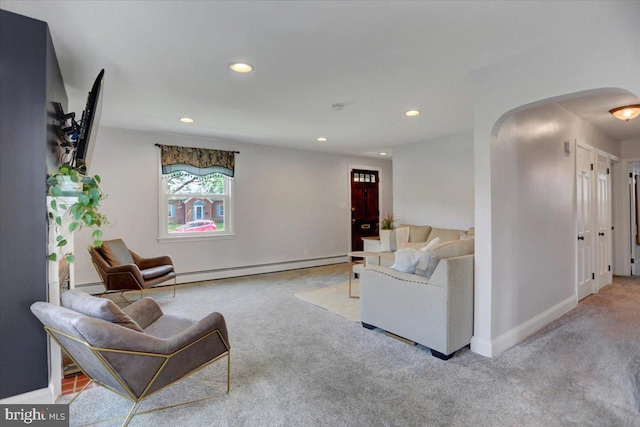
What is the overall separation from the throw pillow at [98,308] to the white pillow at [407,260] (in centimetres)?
220

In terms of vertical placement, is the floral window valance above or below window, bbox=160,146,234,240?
above

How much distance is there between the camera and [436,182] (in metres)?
5.66

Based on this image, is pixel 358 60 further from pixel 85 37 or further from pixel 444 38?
pixel 85 37

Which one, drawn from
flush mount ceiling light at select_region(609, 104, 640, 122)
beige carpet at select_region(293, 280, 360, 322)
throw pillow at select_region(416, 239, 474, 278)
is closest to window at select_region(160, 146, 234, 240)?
beige carpet at select_region(293, 280, 360, 322)

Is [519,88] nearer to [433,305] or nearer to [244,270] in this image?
[433,305]

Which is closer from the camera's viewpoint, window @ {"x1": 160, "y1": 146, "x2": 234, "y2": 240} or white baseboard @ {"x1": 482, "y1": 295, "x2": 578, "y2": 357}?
white baseboard @ {"x1": 482, "y1": 295, "x2": 578, "y2": 357}

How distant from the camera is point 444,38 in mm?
2189

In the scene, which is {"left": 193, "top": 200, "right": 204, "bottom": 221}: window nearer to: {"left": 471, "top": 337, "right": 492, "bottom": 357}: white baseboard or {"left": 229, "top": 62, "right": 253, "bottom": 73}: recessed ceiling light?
{"left": 229, "top": 62, "right": 253, "bottom": 73}: recessed ceiling light

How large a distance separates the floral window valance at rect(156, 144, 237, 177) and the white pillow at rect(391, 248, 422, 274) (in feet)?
12.2

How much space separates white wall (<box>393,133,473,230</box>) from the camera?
17.2ft

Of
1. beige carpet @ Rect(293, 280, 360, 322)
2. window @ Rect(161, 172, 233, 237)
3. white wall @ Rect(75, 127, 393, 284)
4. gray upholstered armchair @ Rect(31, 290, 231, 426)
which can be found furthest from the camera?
window @ Rect(161, 172, 233, 237)

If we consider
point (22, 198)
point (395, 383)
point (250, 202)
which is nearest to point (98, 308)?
point (22, 198)

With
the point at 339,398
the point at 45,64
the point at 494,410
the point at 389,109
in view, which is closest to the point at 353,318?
the point at 339,398

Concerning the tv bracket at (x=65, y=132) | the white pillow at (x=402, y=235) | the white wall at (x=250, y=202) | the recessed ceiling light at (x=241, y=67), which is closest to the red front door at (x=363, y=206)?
the white wall at (x=250, y=202)
